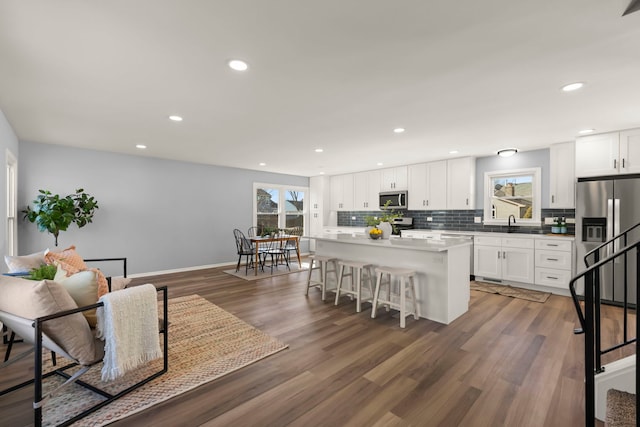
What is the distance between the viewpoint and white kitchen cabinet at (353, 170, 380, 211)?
7.28 metres

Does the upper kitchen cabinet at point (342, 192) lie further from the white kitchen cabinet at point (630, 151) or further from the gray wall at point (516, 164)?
the white kitchen cabinet at point (630, 151)

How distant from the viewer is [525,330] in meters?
3.09

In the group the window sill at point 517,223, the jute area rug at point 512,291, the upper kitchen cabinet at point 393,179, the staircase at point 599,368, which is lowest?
the jute area rug at point 512,291

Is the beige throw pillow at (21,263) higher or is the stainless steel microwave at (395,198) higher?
the stainless steel microwave at (395,198)

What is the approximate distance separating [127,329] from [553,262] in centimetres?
558

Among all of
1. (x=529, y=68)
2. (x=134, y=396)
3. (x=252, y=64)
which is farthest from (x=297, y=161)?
(x=134, y=396)

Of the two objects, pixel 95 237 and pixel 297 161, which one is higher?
pixel 297 161

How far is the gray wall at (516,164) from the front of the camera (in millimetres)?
4977

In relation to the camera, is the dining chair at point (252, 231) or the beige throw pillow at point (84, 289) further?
the dining chair at point (252, 231)

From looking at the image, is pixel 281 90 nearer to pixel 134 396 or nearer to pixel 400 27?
pixel 400 27

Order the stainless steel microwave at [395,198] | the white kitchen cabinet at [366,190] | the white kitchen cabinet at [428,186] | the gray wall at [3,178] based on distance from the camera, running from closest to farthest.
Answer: the gray wall at [3,178] → the white kitchen cabinet at [428,186] → the stainless steel microwave at [395,198] → the white kitchen cabinet at [366,190]

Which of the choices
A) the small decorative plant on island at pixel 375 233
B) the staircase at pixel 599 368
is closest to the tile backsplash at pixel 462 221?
the small decorative plant on island at pixel 375 233

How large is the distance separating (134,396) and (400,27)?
305 centimetres

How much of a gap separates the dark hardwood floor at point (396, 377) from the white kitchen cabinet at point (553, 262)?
0.75m
